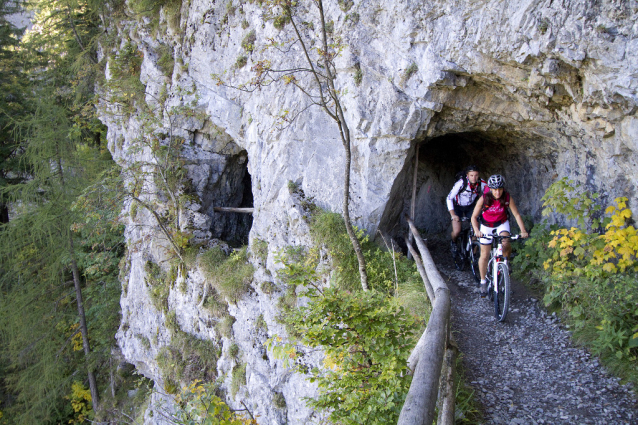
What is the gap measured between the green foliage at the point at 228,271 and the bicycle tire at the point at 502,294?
4928mm

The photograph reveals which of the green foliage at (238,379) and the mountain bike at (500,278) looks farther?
the green foliage at (238,379)

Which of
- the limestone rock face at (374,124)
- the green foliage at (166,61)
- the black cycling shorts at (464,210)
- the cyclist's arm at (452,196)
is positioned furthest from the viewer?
the green foliage at (166,61)

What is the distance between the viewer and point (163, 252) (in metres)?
10.1

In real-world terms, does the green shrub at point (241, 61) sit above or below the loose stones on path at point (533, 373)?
above

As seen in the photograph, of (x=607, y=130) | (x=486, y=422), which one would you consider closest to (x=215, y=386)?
(x=486, y=422)

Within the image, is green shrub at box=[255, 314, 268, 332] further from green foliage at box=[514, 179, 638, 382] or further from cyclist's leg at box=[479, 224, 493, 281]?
green foliage at box=[514, 179, 638, 382]

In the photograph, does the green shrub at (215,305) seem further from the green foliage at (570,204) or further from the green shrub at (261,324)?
the green foliage at (570,204)

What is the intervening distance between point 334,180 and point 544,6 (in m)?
4.27

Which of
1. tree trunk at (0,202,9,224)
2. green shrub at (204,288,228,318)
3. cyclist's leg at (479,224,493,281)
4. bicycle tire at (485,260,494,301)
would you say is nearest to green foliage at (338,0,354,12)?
cyclist's leg at (479,224,493,281)

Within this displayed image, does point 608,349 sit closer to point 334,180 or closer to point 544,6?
point 544,6

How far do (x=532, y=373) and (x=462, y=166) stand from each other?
25.4ft

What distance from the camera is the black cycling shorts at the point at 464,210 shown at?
7.20 m

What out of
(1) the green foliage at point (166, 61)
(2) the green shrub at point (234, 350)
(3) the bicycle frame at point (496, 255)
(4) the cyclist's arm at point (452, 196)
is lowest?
(2) the green shrub at point (234, 350)

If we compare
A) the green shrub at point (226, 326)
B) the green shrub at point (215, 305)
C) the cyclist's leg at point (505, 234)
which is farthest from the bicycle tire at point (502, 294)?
the green shrub at point (215, 305)
